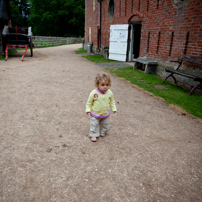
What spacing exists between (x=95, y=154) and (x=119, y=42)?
11.0 metres

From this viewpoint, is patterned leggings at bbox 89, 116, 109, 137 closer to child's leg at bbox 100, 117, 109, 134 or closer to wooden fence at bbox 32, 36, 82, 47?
child's leg at bbox 100, 117, 109, 134

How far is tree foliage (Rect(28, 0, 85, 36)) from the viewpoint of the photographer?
43.4 meters

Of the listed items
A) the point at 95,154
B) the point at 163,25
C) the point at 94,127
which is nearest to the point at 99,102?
the point at 94,127

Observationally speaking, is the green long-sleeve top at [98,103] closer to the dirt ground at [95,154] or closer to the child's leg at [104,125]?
the child's leg at [104,125]

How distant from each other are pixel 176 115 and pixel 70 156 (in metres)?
2.90

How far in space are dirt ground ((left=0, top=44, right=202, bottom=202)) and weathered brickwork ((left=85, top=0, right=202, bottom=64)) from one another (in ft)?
10.3

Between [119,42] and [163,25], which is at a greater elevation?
[163,25]

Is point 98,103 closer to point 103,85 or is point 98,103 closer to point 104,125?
point 103,85

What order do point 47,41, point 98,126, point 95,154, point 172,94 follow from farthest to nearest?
1. point 47,41
2. point 172,94
3. point 98,126
4. point 95,154

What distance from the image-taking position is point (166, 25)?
26.2ft

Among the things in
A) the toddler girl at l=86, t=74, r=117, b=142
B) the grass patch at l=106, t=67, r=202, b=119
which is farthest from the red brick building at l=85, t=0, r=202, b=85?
the toddler girl at l=86, t=74, r=117, b=142

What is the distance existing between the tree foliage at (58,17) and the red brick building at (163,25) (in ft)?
111

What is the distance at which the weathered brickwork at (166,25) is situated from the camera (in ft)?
21.5

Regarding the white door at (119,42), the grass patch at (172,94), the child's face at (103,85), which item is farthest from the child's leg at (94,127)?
the white door at (119,42)
